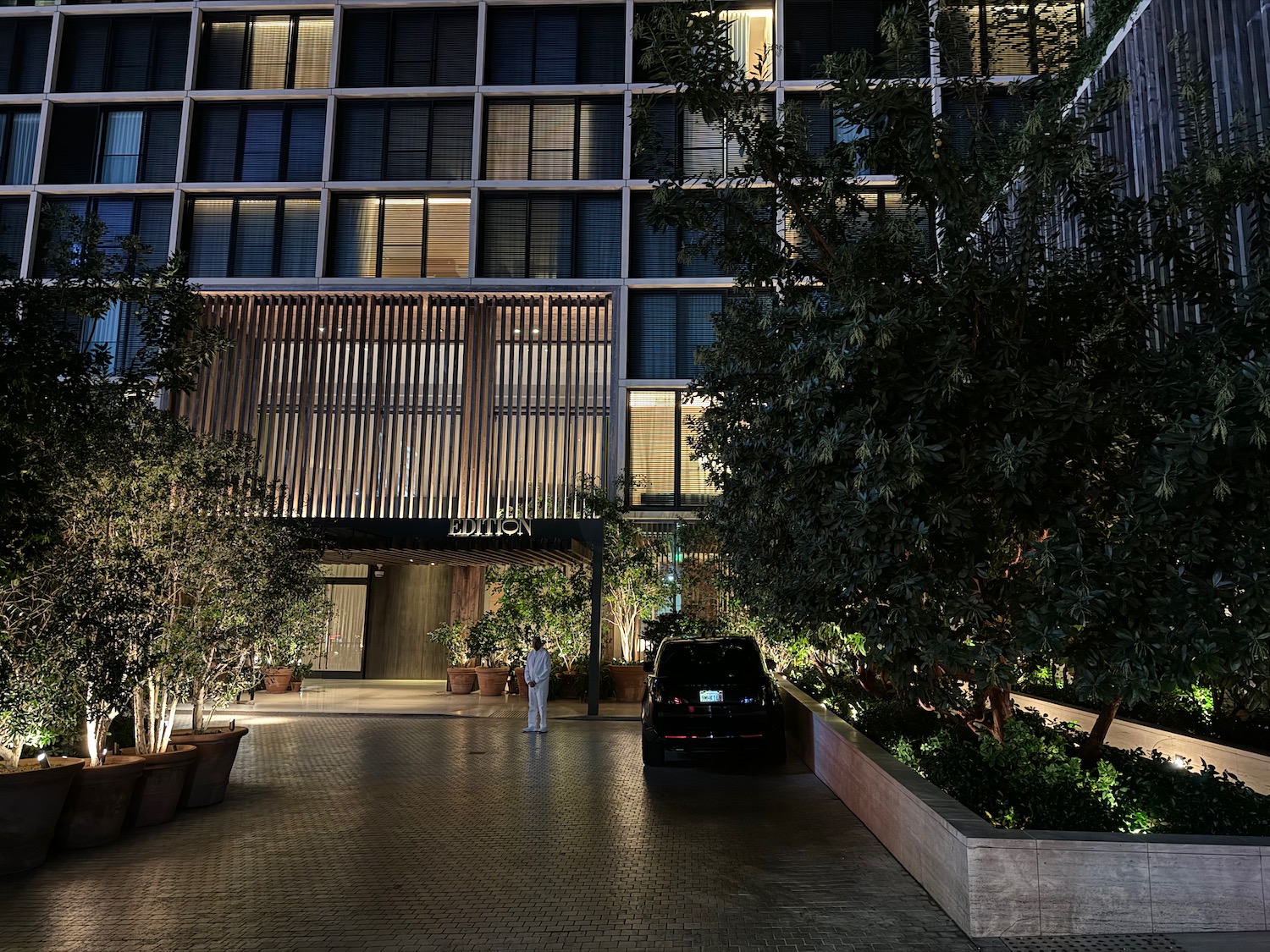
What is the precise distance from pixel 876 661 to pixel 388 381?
18.0 m

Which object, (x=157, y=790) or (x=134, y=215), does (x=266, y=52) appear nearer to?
(x=134, y=215)

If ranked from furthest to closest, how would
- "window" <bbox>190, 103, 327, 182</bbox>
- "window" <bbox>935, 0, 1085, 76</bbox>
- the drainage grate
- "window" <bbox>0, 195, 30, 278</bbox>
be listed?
"window" <bbox>190, 103, 327, 182</bbox>, "window" <bbox>0, 195, 30, 278</bbox>, "window" <bbox>935, 0, 1085, 76</bbox>, the drainage grate

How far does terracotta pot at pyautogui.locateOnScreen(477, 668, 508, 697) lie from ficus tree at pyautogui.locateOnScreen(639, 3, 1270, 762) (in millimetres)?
→ 14897

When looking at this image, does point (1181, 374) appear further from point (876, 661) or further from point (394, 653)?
point (394, 653)

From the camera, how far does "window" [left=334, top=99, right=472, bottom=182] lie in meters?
23.2

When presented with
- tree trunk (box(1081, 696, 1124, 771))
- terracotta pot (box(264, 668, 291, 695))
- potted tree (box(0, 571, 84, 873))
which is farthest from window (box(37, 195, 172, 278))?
tree trunk (box(1081, 696, 1124, 771))

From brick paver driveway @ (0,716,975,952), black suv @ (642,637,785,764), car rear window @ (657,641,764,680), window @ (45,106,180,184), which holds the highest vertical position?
window @ (45,106,180,184)

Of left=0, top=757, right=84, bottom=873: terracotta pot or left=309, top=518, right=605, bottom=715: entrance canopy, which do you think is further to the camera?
left=309, top=518, right=605, bottom=715: entrance canopy

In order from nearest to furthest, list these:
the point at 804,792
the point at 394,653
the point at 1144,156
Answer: the point at 1144,156 → the point at 804,792 → the point at 394,653

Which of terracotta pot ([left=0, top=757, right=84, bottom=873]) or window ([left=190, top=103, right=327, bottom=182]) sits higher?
window ([left=190, top=103, right=327, bottom=182])

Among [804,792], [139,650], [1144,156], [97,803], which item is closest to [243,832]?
[97,803]

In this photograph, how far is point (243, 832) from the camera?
7.76 metres

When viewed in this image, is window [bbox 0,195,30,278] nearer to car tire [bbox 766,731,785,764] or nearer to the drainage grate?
car tire [bbox 766,731,785,764]

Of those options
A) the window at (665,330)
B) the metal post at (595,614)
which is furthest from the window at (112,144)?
the metal post at (595,614)
